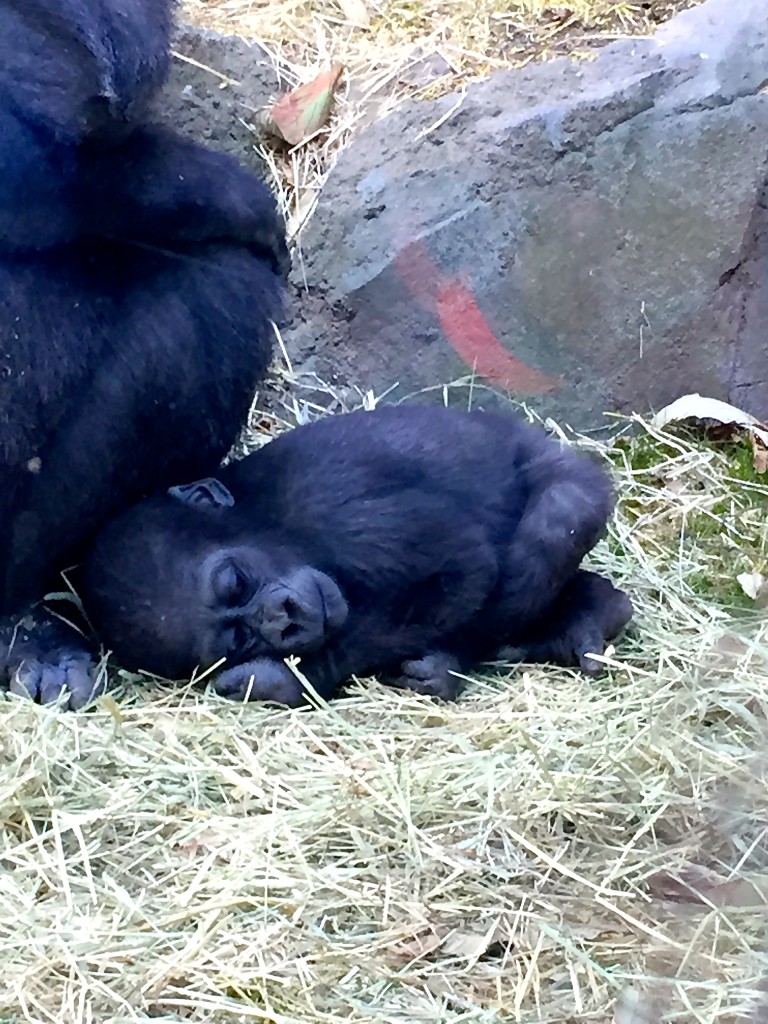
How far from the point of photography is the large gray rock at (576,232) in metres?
2.59

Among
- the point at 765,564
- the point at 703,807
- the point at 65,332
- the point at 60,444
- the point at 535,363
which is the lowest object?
the point at 765,564

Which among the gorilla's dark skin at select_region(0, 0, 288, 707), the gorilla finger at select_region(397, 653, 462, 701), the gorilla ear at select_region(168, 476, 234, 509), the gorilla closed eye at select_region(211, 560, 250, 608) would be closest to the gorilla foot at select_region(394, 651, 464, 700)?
the gorilla finger at select_region(397, 653, 462, 701)

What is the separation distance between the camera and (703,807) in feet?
3.78

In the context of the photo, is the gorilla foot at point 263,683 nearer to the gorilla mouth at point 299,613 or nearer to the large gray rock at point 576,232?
the gorilla mouth at point 299,613

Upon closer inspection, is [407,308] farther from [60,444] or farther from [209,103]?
[60,444]

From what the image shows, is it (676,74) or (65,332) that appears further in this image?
(676,74)

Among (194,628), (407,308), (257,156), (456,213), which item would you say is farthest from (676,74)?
(194,628)

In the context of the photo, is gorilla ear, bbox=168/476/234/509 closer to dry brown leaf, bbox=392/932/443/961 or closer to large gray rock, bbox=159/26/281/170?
dry brown leaf, bbox=392/932/443/961

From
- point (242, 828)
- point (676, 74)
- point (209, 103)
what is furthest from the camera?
point (209, 103)

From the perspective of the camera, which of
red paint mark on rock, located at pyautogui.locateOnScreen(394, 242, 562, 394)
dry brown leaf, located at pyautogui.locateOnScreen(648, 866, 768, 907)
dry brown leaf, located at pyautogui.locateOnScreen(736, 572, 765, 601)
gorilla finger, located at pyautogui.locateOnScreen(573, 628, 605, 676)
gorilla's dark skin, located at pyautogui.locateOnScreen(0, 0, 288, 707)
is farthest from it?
red paint mark on rock, located at pyautogui.locateOnScreen(394, 242, 562, 394)

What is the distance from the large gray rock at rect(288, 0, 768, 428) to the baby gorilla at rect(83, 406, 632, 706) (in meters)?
0.64

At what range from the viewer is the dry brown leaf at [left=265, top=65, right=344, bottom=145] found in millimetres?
2834

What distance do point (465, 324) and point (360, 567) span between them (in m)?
0.87

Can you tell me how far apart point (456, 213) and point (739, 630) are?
1.27 m
